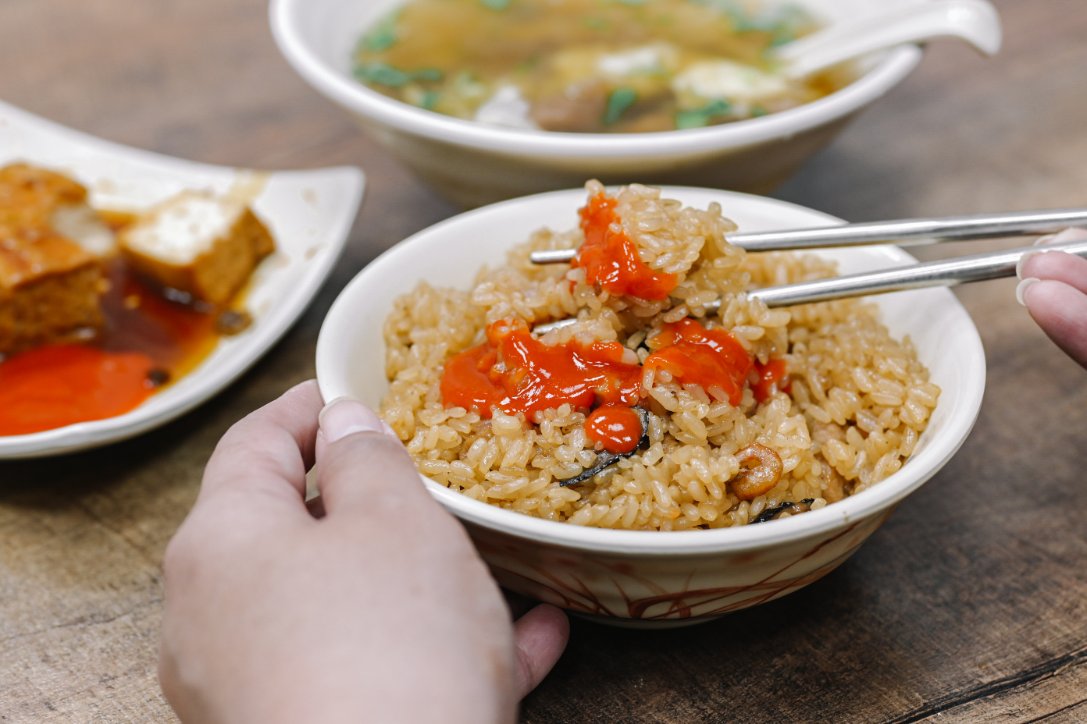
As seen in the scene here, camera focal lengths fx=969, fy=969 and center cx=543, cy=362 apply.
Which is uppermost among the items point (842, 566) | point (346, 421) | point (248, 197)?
point (346, 421)

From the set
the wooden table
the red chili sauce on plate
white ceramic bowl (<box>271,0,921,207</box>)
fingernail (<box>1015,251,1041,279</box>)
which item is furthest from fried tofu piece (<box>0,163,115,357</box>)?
fingernail (<box>1015,251,1041,279</box>)

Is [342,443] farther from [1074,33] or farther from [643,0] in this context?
[1074,33]

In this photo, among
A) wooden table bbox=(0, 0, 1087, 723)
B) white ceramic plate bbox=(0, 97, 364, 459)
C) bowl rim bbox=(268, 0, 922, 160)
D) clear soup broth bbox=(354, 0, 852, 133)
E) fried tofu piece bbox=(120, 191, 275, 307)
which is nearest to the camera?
wooden table bbox=(0, 0, 1087, 723)

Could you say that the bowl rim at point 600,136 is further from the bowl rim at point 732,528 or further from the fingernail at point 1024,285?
the bowl rim at point 732,528

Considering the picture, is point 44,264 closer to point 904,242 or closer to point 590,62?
point 590,62

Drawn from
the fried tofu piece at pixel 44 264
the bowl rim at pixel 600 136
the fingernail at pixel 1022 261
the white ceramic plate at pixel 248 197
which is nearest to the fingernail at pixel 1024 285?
the fingernail at pixel 1022 261

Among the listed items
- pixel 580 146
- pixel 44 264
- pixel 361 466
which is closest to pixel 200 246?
pixel 44 264

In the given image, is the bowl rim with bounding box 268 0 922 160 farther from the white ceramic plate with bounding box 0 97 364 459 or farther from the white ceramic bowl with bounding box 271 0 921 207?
the white ceramic plate with bounding box 0 97 364 459
